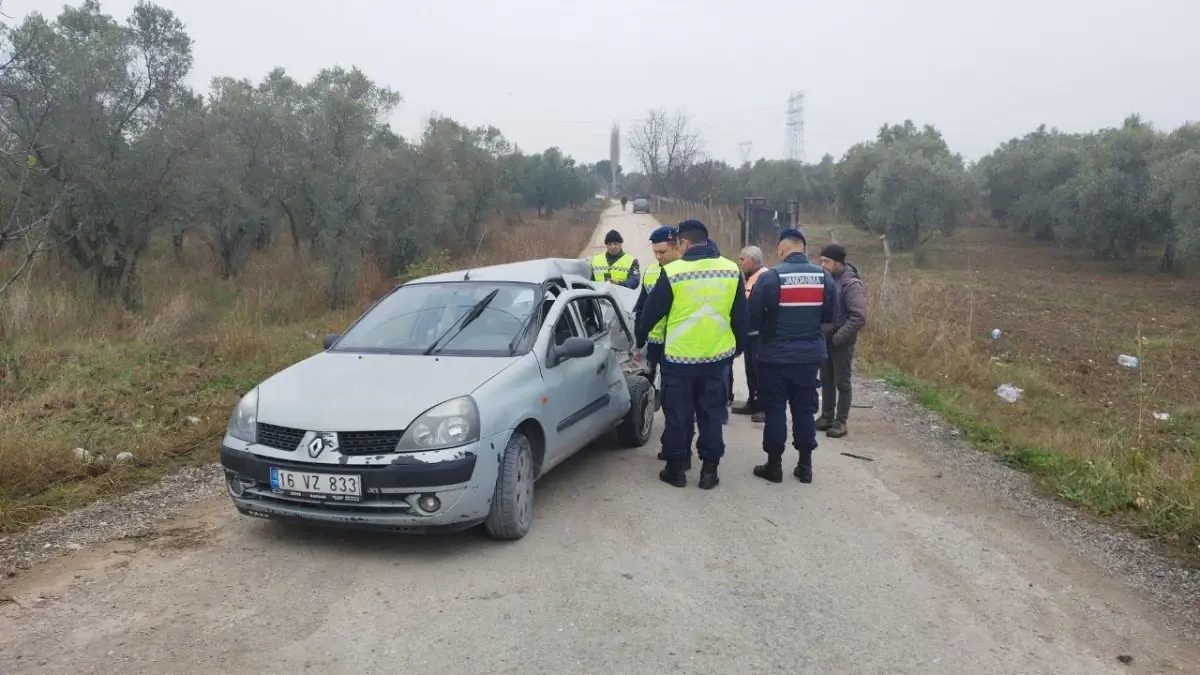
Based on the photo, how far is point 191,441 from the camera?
22.0 feet

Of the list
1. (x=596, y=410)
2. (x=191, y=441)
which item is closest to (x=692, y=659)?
(x=596, y=410)

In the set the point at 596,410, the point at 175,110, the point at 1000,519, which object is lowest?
the point at 1000,519

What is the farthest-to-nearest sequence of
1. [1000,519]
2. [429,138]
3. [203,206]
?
[429,138]
[203,206]
[1000,519]

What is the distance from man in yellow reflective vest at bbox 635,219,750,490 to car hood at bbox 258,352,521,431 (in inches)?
49.7

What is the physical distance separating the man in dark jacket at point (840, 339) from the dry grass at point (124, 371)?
538cm

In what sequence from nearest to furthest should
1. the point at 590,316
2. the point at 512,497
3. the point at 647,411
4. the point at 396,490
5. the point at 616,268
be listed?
1. the point at 396,490
2. the point at 512,497
3. the point at 590,316
4. the point at 647,411
5. the point at 616,268

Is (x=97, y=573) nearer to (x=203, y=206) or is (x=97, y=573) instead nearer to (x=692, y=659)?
(x=692, y=659)

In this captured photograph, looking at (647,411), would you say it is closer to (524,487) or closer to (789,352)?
(789,352)

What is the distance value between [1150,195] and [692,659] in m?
31.2

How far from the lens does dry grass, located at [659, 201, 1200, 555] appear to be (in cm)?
566

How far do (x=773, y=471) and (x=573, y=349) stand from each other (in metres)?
1.89

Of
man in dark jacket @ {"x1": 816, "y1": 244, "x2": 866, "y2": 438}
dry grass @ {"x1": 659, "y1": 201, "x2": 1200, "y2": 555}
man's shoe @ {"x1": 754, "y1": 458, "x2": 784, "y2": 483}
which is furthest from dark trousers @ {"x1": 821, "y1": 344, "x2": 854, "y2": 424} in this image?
man's shoe @ {"x1": 754, "y1": 458, "x2": 784, "y2": 483}

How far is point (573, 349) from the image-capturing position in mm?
5262

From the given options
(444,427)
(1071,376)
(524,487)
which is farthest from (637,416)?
(1071,376)
